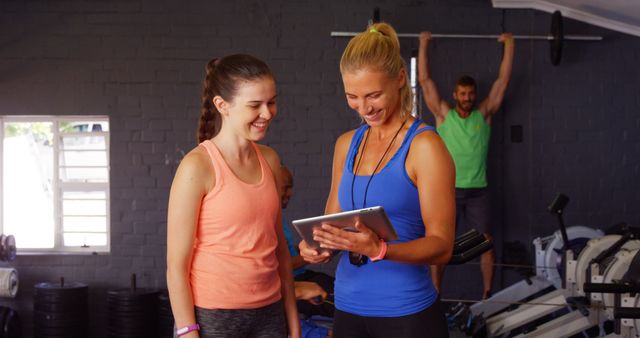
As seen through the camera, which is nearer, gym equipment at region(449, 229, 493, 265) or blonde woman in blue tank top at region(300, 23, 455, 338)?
blonde woman in blue tank top at region(300, 23, 455, 338)

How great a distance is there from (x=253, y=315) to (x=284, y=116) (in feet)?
13.8

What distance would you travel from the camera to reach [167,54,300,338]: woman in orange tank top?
1915mm

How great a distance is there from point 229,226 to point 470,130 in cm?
412

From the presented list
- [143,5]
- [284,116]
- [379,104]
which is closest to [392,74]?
[379,104]

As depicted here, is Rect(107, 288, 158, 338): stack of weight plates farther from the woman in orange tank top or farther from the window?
the woman in orange tank top

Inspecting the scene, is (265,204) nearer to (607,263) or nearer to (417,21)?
(607,263)

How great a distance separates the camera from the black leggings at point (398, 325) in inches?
72.8

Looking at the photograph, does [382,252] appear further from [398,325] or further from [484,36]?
[484,36]

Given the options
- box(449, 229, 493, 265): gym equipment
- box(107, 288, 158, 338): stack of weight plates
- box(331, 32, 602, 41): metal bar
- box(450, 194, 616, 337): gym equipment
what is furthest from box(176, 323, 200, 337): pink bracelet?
box(331, 32, 602, 41): metal bar

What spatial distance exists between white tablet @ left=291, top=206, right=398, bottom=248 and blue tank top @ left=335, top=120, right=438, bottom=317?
3.9 inches

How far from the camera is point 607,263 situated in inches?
154

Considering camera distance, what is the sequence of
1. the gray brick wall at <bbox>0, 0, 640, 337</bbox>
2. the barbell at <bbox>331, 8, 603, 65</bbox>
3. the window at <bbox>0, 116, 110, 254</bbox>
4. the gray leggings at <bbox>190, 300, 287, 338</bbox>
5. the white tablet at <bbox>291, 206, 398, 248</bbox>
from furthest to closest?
the window at <bbox>0, 116, 110, 254</bbox>
the gray brick wall at <bbox>0, 0, 640, 337</bbox>
the barbell at <bbox>331, 8, 603, 65</bbox>
the gray leggings at <bbox>190, 300, 287, 338</bbox>
the white tablet at <bbox>291, 206, 398, 248</bbox>

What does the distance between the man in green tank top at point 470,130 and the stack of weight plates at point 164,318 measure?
2.34 metres

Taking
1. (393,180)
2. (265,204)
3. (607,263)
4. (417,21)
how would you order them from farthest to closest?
(417,21), (607,263), (265,204), (393,180)
